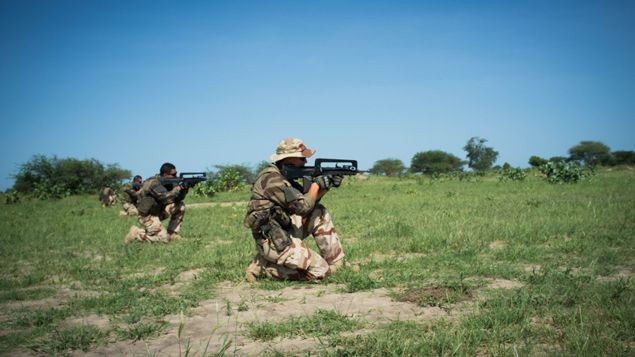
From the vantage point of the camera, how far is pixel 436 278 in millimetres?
5852

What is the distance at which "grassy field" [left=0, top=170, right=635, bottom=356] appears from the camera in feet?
12.3

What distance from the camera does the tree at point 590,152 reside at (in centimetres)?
6156

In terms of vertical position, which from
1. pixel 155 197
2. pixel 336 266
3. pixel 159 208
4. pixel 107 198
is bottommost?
pixel 336 266

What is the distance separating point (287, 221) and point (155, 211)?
20.0 feet

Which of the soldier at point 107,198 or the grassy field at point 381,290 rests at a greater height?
the soldier at point 107,198

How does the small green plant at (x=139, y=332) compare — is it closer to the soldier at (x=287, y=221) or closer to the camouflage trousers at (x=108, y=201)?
the soldier at (x=287, y=221)

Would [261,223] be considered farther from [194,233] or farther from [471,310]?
[194,233]

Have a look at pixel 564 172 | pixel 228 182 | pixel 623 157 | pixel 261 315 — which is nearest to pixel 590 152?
pixel 623 157

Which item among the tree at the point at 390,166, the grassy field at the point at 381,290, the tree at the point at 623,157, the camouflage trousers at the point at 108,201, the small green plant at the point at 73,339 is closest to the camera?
the grassy field at the point at 381,290

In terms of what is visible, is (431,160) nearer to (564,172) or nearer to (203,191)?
(564,172)

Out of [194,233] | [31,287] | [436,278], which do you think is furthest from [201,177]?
[436,278]

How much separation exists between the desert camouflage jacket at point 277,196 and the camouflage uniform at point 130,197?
9177 mm

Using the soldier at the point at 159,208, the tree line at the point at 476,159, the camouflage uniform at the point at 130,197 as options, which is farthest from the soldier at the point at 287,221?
the tree line at the point at 476,159

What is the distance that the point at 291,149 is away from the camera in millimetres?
6402
